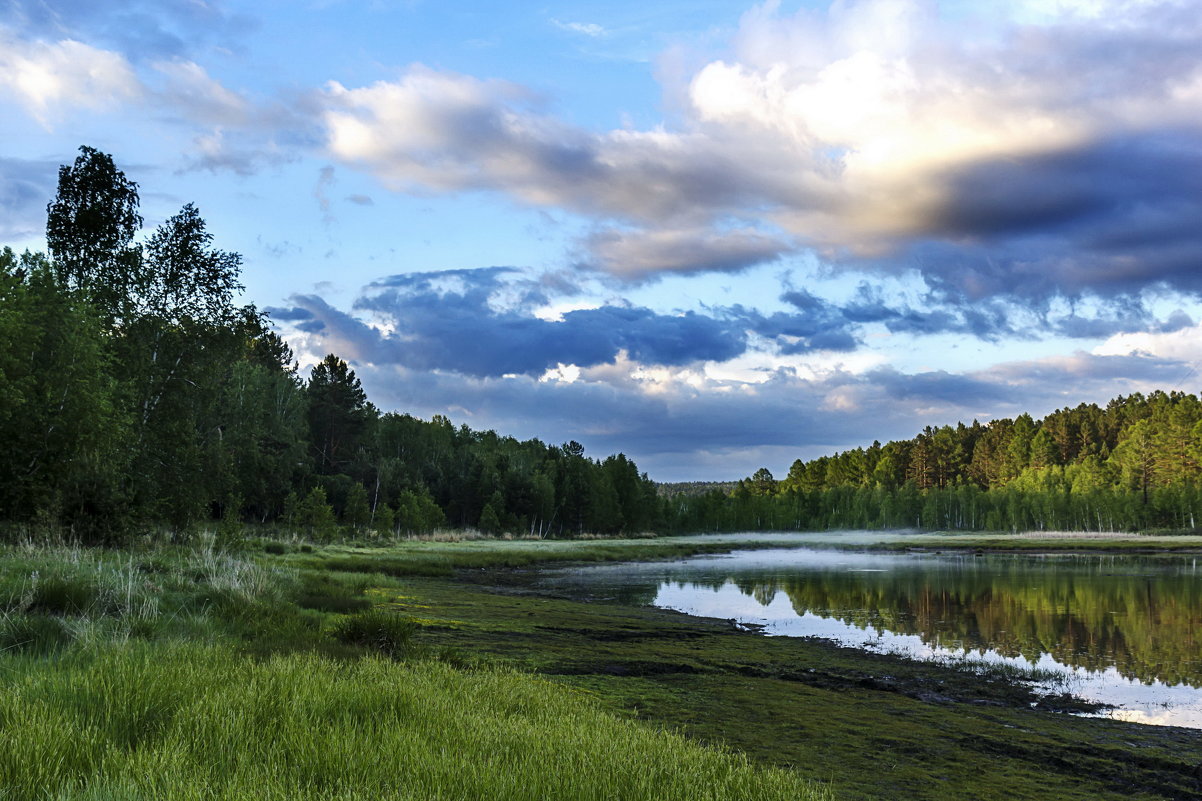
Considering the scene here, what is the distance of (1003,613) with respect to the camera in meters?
31.0

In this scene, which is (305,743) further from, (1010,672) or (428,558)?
(428,558)

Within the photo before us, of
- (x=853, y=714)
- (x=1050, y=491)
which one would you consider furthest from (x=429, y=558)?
(x=1050, y=491)

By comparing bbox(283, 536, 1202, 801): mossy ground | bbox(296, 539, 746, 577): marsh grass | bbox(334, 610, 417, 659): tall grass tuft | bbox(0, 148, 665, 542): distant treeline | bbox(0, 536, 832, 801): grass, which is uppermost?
bbox(0, 148, 665, 542): distant treeline

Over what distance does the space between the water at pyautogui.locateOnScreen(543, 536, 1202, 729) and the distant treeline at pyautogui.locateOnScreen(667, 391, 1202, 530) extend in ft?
264

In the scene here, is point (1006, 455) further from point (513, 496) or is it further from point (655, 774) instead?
point (655, 774)

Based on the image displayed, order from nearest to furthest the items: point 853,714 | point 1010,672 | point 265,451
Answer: point 853,714, point 1010,672, point 265,451

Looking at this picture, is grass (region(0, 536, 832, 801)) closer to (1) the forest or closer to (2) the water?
(2) the water

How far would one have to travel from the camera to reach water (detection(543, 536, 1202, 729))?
61.1 ft

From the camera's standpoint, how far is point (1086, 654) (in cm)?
2166

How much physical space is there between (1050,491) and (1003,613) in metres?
127

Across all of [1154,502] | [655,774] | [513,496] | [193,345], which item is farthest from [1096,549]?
[655,774]

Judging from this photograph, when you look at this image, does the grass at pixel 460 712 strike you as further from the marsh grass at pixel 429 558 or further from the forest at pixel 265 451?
the marsh grass at pixel 429 558

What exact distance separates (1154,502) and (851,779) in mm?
139232

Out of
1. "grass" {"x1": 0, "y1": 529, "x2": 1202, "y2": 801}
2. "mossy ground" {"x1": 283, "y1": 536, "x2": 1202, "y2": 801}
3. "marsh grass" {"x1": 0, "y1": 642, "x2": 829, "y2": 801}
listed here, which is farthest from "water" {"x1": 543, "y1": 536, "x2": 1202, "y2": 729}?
"marsh grass" {"x1": 0, "y1": 642, "x2": 829, "y2": 801}
